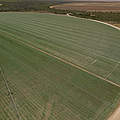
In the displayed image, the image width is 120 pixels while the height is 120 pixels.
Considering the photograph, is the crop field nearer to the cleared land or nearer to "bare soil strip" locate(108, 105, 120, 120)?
"bare soil strip" locate(108, 105, 120, 120)

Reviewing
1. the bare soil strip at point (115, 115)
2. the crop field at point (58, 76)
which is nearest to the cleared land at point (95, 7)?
the crop field at point (58, 76)

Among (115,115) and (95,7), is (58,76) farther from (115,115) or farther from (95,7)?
(95,7)

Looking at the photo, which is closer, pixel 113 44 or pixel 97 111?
pixel 97 111

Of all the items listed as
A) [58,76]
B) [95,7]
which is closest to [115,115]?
[58,76]

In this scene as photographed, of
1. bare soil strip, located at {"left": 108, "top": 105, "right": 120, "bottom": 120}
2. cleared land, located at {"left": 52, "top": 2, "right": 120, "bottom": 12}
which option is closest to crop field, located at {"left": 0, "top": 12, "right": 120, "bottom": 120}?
bare soil strip, located at {"left": 108, "top": 105, "right": 120, "bottom": 120}

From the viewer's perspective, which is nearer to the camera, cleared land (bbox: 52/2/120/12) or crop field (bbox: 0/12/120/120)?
crop field (bbox: 0/12/120/120)

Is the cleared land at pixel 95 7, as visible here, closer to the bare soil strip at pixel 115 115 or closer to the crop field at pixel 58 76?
the crop field at pixel 58 76

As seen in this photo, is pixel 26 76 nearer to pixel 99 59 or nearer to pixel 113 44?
pixel 99 59

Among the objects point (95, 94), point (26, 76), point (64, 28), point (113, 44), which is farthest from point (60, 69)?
point (64, 28)

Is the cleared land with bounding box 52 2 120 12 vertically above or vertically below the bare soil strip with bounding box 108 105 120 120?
above
